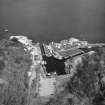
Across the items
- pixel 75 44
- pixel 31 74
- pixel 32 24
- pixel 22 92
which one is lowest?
pixel 22 92

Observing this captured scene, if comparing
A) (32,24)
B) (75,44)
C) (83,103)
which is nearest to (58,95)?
(83,103)

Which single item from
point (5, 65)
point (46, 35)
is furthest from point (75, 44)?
point (5, 65)

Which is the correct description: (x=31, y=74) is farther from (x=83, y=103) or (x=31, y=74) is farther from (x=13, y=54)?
(x=83, y=103)

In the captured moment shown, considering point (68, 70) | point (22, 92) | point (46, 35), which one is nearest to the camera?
point (22, 92)

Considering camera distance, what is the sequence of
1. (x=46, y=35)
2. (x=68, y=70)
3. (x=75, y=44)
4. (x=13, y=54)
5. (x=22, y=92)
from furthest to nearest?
1. (x=46, y=35)
2. (x=75, y=44)
3. (x=68, y=70)
4. (x=13, y=54)
5. (x=22, y=92)

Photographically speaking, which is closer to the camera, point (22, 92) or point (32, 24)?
point (22, 92)

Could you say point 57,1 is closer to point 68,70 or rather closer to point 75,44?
point 75,44

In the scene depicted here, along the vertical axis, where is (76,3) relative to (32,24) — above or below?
above
